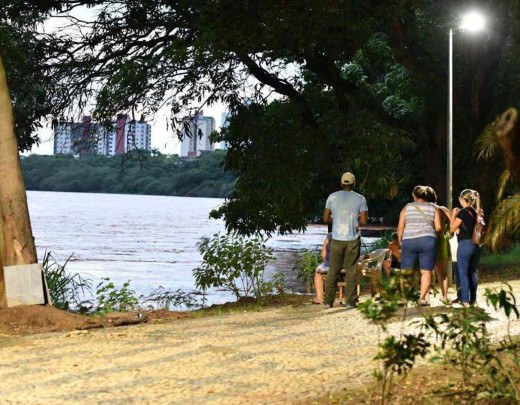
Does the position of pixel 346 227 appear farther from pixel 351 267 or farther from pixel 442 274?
pixel 442 274

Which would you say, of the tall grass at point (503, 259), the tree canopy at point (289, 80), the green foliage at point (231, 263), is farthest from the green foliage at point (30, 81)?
the tall grass at point (503, 259)

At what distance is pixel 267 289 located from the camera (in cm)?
1978

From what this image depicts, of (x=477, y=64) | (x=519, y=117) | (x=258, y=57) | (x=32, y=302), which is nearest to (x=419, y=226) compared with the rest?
(x=32, y=302)

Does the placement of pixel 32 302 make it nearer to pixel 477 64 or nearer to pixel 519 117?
pixel 519 117

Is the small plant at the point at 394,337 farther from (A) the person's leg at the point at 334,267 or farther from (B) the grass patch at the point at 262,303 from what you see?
(B) the grass patch at the point at 262,303

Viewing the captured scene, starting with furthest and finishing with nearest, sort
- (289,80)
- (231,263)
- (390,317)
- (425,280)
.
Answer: (289,80), (231,263), (425,280), (390,317)

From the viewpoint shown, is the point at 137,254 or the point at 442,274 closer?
the point at 442,274

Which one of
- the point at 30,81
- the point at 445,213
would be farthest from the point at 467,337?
the point at 30,81

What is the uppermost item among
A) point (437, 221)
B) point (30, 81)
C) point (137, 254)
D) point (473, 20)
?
point (473, 20)

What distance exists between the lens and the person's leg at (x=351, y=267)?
1472cm

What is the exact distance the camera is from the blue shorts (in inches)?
571

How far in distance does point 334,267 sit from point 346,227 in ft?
1.93

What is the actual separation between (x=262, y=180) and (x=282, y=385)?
18.6m

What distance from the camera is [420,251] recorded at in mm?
14555
